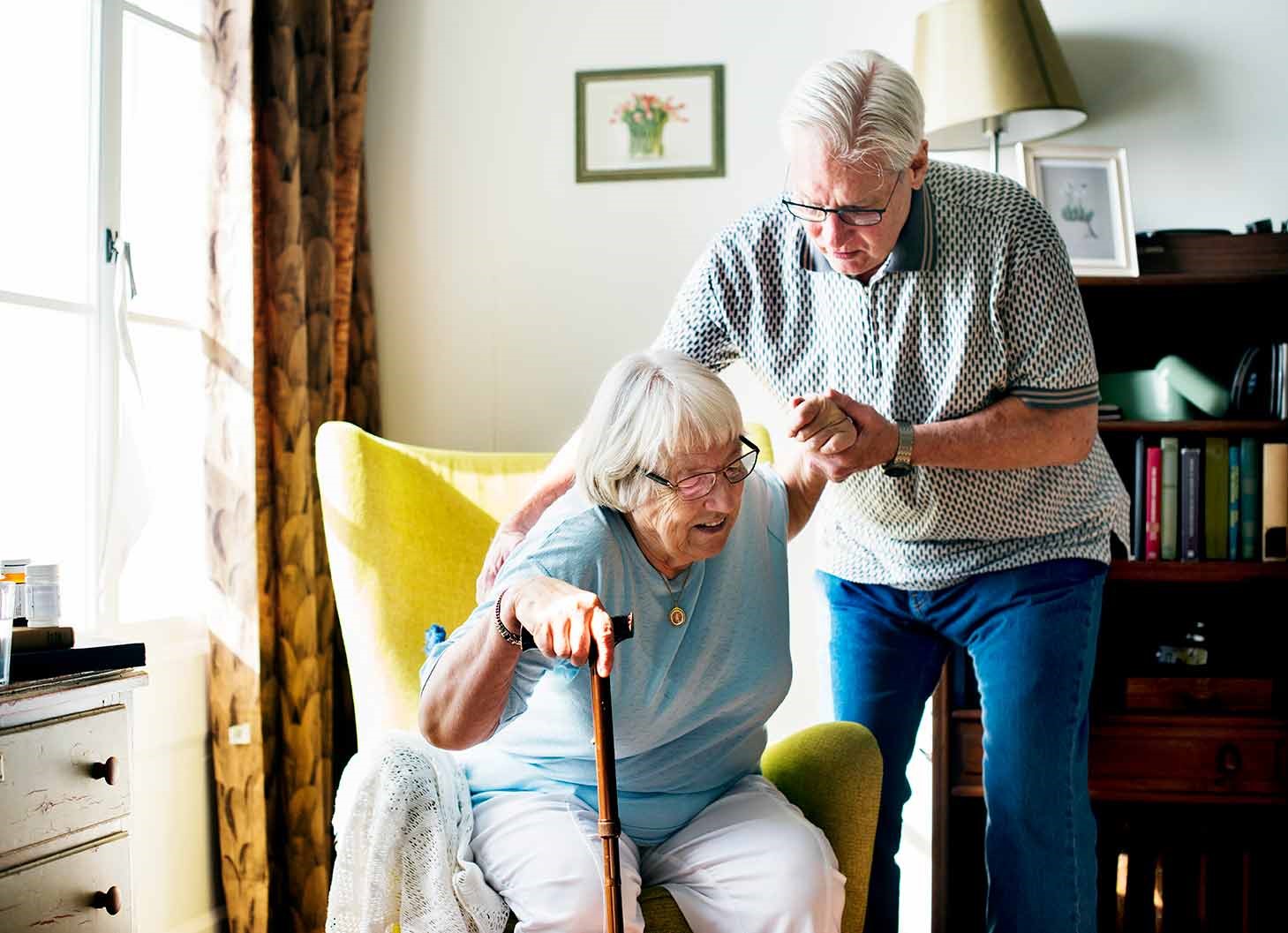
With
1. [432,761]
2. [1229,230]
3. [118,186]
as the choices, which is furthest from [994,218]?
[118,186]

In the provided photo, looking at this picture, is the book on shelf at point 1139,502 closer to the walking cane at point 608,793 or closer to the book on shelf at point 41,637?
the walking cane at point 608,793

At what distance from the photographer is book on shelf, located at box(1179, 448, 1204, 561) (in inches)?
95.1

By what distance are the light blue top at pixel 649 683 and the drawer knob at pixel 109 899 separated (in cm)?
48

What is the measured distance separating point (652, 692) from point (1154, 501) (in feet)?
4.30

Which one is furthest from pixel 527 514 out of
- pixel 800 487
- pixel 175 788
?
pixel 175 788

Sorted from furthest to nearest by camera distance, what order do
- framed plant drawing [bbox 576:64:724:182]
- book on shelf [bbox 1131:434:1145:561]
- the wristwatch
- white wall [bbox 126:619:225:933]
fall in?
framed plant drawing [bbox 576:64:724:182], book on shelf [bbox 1131:434:1145:561], white wall [bbox 126:619:225:933], the wristwatch

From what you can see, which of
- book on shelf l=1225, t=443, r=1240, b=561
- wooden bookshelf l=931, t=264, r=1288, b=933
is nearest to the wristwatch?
wooden bookshelf l=931, t=264, r=1288, b=933

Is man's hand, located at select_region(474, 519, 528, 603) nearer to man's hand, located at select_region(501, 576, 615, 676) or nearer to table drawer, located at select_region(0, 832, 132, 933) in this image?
man's hand, located at select_region(501, 576, 615, 676)

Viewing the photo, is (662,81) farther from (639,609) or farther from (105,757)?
(105,757)

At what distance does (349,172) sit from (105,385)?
83 cm

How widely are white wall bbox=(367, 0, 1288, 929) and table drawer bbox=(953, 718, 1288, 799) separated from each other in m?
0.62

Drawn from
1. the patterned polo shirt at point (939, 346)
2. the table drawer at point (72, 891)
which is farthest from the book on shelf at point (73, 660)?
the patterned polo shirt at point (939, 346)

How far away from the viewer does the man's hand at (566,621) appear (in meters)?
1.23

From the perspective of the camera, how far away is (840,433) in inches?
60.5
